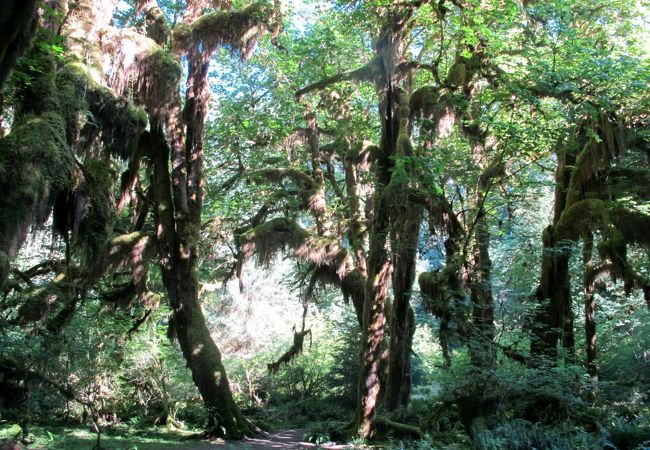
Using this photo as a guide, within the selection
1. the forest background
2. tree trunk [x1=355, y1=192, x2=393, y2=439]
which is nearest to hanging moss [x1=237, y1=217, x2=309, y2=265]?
the forest background

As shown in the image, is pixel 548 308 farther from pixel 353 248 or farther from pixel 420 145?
pixel 353 248

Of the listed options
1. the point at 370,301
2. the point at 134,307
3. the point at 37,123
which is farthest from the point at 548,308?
the point at 134,307

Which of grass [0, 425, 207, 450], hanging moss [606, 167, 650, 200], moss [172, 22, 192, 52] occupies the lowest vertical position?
grass [0, 425, 207, 450]

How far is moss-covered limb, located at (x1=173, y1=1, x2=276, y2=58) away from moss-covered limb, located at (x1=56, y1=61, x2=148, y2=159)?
453 cm

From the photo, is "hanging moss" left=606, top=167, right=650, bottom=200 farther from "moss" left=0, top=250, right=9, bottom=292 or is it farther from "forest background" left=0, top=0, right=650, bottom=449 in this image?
"moss" left=0, top=250, right=9, bottom=292

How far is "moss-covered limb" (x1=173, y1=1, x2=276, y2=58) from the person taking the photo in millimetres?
12922

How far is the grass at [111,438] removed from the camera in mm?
12062

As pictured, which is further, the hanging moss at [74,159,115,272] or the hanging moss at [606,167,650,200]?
the hanging moss at [606,167,650,200]

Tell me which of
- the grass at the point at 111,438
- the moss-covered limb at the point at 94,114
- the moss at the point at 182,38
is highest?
the moss at the point at 182,38

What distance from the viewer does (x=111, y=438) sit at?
557 inches

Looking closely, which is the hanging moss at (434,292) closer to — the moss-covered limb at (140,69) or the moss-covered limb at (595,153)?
the moss-covered limb at (595,153)

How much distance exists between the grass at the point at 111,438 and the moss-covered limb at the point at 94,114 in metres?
6.10

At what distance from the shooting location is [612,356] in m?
19.8

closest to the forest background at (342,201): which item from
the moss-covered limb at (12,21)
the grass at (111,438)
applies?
the moss-covered limb at (12,21)
